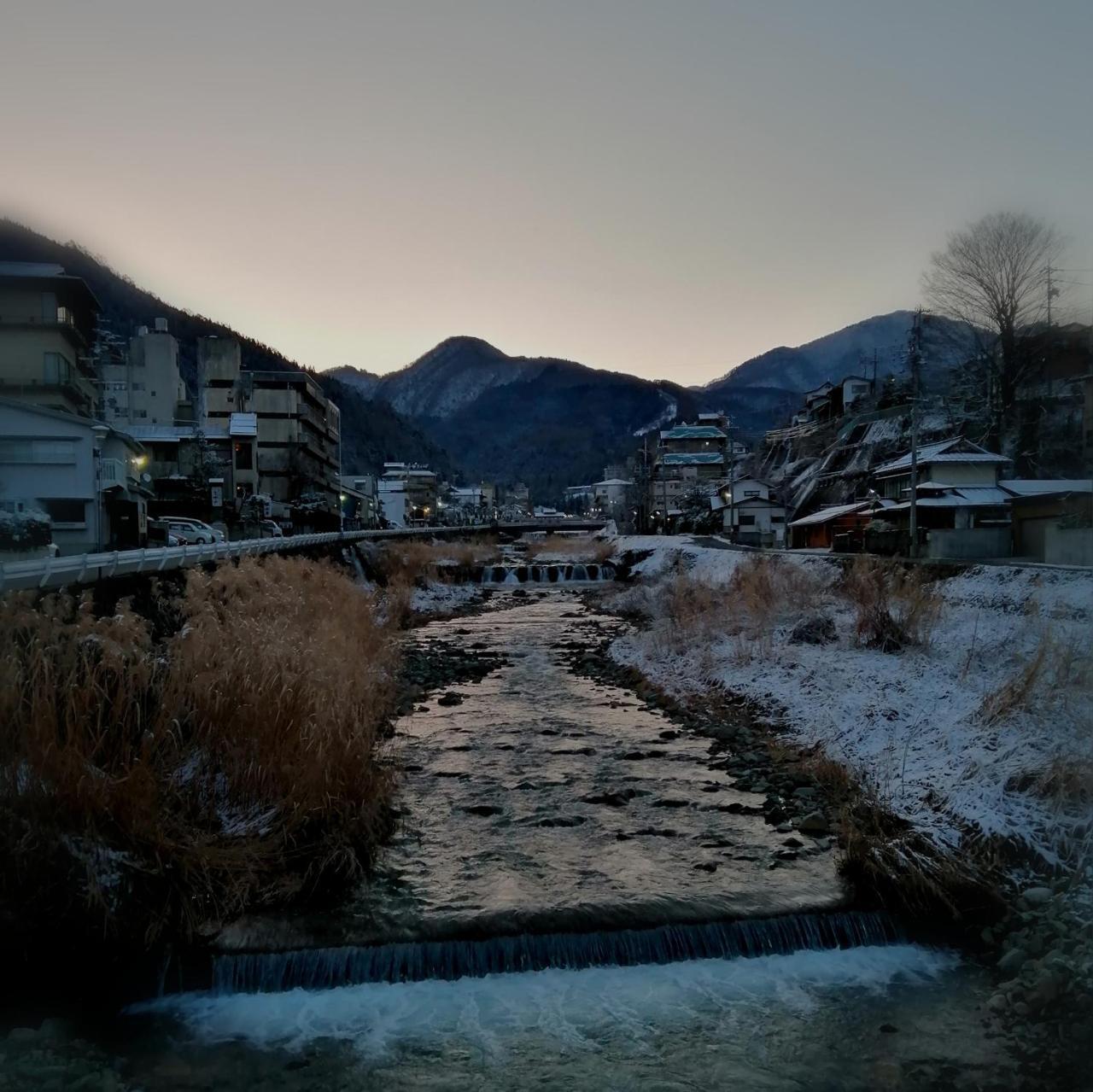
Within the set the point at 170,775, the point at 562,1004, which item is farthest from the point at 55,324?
the point at 562,1004

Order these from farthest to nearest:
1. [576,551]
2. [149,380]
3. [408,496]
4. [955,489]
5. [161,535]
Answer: [408,496] → [149,380] → [576,551] → [161,535] → [955,489]

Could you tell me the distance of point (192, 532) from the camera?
40.2 m

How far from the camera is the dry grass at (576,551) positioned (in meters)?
56.9

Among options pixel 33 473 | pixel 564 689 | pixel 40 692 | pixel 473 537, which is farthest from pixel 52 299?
pixel 473 537

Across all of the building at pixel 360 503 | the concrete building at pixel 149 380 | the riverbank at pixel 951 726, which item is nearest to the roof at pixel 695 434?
the building at pixel 360 503

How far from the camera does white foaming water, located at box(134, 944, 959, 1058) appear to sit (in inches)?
243

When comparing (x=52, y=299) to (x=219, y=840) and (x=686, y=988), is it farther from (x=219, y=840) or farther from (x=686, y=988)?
(x=686, y=988)

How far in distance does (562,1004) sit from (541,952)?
0.62 meters

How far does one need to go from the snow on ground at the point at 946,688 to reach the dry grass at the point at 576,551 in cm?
3369

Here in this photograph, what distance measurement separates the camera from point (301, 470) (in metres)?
73.7

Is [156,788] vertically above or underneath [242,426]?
underneath

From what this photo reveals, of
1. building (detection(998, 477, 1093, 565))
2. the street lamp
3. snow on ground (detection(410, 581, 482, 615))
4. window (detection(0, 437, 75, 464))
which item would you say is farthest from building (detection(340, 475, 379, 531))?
building (detection(998, 477, 1093, 565))

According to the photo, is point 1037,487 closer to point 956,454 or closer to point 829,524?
point 956,454

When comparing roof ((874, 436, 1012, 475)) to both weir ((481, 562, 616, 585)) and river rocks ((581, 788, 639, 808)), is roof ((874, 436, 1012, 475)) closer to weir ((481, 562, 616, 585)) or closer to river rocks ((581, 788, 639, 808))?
weir ((481, 562, 616, 585))
